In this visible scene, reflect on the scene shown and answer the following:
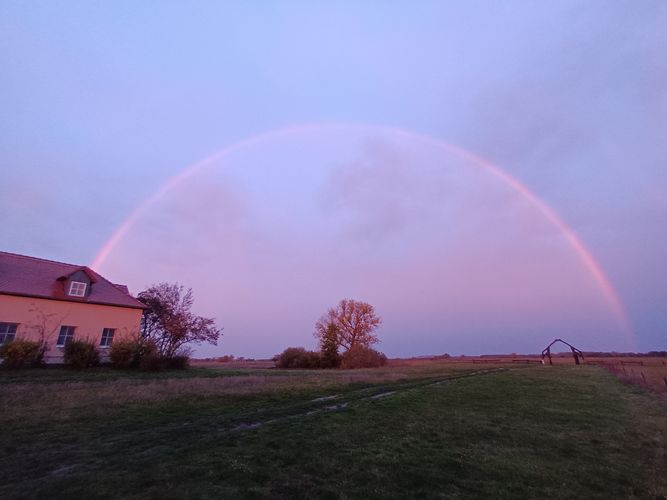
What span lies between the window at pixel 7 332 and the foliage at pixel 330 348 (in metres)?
44.2

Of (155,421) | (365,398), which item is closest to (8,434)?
(155,421)

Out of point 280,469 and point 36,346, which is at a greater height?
point 36,346

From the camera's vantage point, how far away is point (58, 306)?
34.1 meters

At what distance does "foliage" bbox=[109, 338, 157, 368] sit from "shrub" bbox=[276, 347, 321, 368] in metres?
34.6

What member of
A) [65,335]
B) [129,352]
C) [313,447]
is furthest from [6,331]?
[313,447]

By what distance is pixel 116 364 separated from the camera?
3142 cm

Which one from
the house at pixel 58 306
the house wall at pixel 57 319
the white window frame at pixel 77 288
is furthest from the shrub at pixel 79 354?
the white window frame at pixel 77 288

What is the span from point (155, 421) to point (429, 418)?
960 centimetres

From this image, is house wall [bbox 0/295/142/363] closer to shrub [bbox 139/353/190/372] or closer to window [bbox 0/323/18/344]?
window [bbox 0/323/18/344]

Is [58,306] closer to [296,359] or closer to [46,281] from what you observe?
[46,281]

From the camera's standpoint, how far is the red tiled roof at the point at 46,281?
107 feet

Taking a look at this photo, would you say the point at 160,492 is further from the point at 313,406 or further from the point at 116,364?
the point at 116,364

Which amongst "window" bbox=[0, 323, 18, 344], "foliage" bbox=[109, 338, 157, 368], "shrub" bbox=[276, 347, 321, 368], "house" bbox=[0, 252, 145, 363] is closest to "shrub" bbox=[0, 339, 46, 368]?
"window" bbox=[0, 323, 18, 344]

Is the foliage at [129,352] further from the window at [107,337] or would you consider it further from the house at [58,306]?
the window at [107,337]
